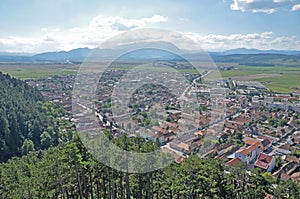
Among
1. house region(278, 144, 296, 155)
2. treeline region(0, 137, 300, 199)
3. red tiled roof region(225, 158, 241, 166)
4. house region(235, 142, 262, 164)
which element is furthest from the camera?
house region(278, 144, 296, 155)

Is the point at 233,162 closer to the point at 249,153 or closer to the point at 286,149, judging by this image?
the point at 249,153

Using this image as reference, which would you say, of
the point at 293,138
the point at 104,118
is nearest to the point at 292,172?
the point at 293,138

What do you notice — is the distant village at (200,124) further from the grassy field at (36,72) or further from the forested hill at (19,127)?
the grassy field at (36,72)

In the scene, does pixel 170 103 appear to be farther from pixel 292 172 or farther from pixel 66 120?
pixel 66 120

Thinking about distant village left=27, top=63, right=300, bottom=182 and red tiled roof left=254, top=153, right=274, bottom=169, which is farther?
red tiled roof left=254, top=153, right=274, bottom=169

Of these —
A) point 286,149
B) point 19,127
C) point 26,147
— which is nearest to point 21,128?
point 19,127

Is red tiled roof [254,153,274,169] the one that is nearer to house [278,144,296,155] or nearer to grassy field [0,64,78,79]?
house [278,144,296,155]

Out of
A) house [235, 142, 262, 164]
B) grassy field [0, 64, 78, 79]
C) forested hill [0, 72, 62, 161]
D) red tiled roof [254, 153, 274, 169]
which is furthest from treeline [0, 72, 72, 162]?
grassy field [0, 64, 78, 79]
